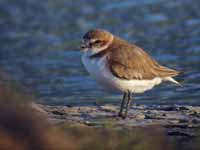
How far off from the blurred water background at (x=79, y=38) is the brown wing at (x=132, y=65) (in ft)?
9.70

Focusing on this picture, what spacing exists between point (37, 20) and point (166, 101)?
717cm

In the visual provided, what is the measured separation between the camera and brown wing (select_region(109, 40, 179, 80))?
11.5 meters

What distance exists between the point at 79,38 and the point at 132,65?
826 centimetres

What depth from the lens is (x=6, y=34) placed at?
2114 cm

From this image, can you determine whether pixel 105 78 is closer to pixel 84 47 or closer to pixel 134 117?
pixel 84 47

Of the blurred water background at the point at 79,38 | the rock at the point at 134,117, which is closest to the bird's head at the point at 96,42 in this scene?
Result: the rock at the point at 134,117

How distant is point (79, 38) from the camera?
20016 mm

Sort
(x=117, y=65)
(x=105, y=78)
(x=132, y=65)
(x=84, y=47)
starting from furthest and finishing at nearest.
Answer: (x=132, y=65), (x=84, y=47), (x=117, y=65), (x=105, y=78)

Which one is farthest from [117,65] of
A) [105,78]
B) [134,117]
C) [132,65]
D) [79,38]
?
[79,38]

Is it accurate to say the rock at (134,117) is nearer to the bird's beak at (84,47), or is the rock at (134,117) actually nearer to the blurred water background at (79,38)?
the bird's beak at (84,47)

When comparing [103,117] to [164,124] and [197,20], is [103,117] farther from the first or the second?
[197,20]

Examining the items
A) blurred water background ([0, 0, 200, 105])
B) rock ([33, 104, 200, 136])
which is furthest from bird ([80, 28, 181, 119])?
blurred water background ([0, 0, 200, 105])

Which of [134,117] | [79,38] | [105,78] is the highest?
[79,38]

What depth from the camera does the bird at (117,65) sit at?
37.4ft
